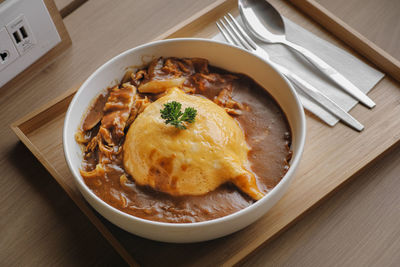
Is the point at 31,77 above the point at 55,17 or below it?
below

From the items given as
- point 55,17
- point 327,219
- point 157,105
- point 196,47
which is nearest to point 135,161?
point 157,105

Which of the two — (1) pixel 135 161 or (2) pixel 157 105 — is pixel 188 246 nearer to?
(1) pixel 135 161

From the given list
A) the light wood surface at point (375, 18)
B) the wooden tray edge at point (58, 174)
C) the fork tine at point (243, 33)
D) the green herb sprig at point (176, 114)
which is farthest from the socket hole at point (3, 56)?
the light wood surface at point (375, 18)

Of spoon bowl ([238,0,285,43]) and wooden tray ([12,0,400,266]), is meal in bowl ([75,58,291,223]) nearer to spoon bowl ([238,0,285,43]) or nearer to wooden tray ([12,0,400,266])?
wooden tray ([12,0,400,266])

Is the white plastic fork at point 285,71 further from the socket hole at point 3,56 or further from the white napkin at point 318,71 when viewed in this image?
the socket hole at point 3,56

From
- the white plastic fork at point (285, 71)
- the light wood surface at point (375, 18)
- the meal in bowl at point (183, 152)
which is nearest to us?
the meal in bowl at point (183, 152)

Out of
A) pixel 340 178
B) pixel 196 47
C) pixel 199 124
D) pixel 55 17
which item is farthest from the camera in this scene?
pixel 55 17
